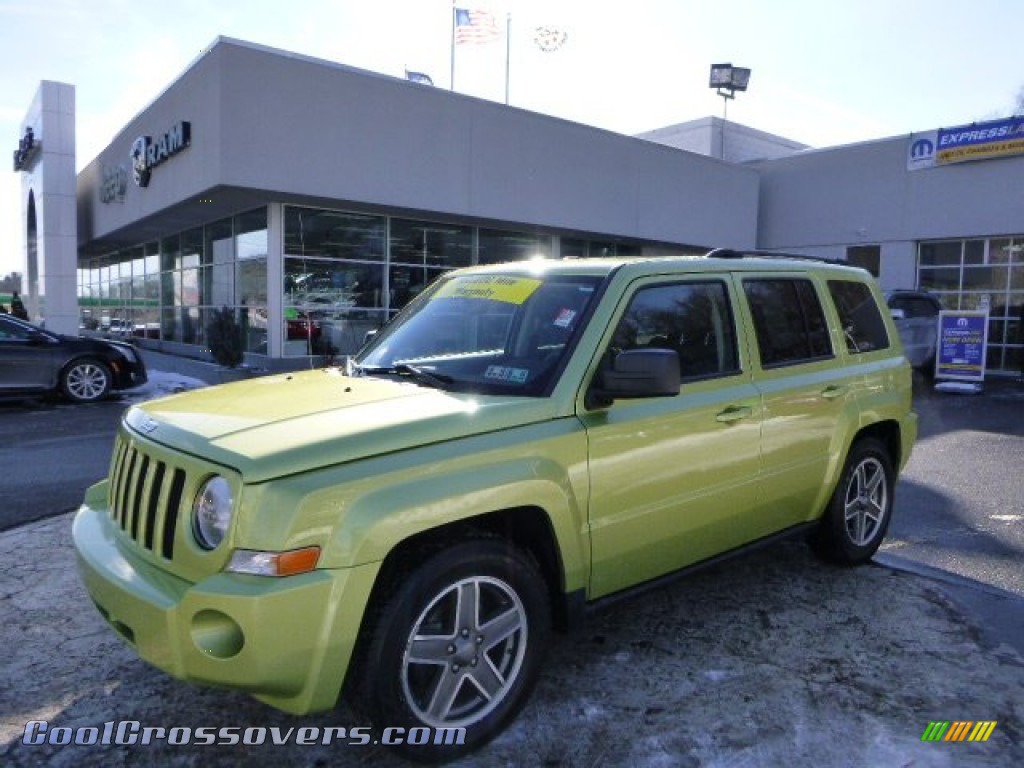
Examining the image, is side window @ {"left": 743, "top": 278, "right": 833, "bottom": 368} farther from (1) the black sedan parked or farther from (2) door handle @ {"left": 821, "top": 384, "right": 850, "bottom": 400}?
(1) the black sedan parked

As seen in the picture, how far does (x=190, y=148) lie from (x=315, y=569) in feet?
44.1

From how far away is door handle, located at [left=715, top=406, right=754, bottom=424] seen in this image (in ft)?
12.3

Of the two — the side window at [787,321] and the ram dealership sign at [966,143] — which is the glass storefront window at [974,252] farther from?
the side window at [787,321]

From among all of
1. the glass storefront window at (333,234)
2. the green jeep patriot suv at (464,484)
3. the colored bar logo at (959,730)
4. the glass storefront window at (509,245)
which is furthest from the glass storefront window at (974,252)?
the colored bar logo at (959,730)

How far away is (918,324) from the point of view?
16.0 metres

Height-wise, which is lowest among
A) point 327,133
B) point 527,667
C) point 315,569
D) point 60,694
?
point 60,694

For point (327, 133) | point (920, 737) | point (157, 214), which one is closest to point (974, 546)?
point (920, 737)

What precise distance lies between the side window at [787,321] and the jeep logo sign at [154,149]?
41.1 ft

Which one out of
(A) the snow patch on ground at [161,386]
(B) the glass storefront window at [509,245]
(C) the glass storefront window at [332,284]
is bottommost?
(A) the snow patch on ground at [161,386]

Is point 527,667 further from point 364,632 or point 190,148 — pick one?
point 190,148

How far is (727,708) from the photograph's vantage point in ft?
10.6

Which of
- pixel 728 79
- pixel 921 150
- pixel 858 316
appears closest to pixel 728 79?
pixel 728 79

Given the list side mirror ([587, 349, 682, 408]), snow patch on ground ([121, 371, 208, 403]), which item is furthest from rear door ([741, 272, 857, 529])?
snow patch on ground ([121, 371, 208, 403])

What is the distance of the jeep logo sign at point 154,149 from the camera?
14055 millimetres
